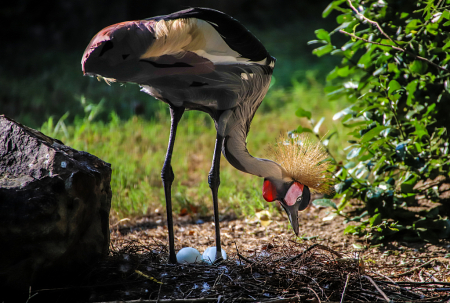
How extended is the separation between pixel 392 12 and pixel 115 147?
3.45m

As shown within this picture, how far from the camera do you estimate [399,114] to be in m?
3.16

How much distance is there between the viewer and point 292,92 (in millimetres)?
7605

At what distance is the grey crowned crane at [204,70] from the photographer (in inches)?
83.6

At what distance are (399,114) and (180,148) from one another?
3.08 meters

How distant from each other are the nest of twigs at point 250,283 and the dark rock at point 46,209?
119 mm

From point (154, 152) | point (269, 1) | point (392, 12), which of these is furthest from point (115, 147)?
point (269, 1)

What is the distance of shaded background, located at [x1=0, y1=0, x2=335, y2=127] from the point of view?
6.72 metres

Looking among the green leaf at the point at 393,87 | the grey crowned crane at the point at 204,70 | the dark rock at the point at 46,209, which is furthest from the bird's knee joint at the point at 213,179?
the green leaf at the point at 393,87

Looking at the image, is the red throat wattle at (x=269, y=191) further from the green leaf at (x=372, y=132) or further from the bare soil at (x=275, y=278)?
the green leaf at (x=372, y=132)

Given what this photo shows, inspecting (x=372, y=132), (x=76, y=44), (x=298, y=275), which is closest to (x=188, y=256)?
(x=298, y=275)

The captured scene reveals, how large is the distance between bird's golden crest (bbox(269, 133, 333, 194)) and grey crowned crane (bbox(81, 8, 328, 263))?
0.14ft

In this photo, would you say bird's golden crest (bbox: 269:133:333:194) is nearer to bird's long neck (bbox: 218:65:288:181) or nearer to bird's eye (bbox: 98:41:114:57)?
bird's long neck (bbox: 218:65:288:181)

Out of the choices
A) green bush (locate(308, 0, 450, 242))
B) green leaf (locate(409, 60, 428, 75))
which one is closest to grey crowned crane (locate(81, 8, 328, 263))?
green bush (locate(308, 0, 450, 242))

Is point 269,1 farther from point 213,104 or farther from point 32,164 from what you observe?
point 32,164
